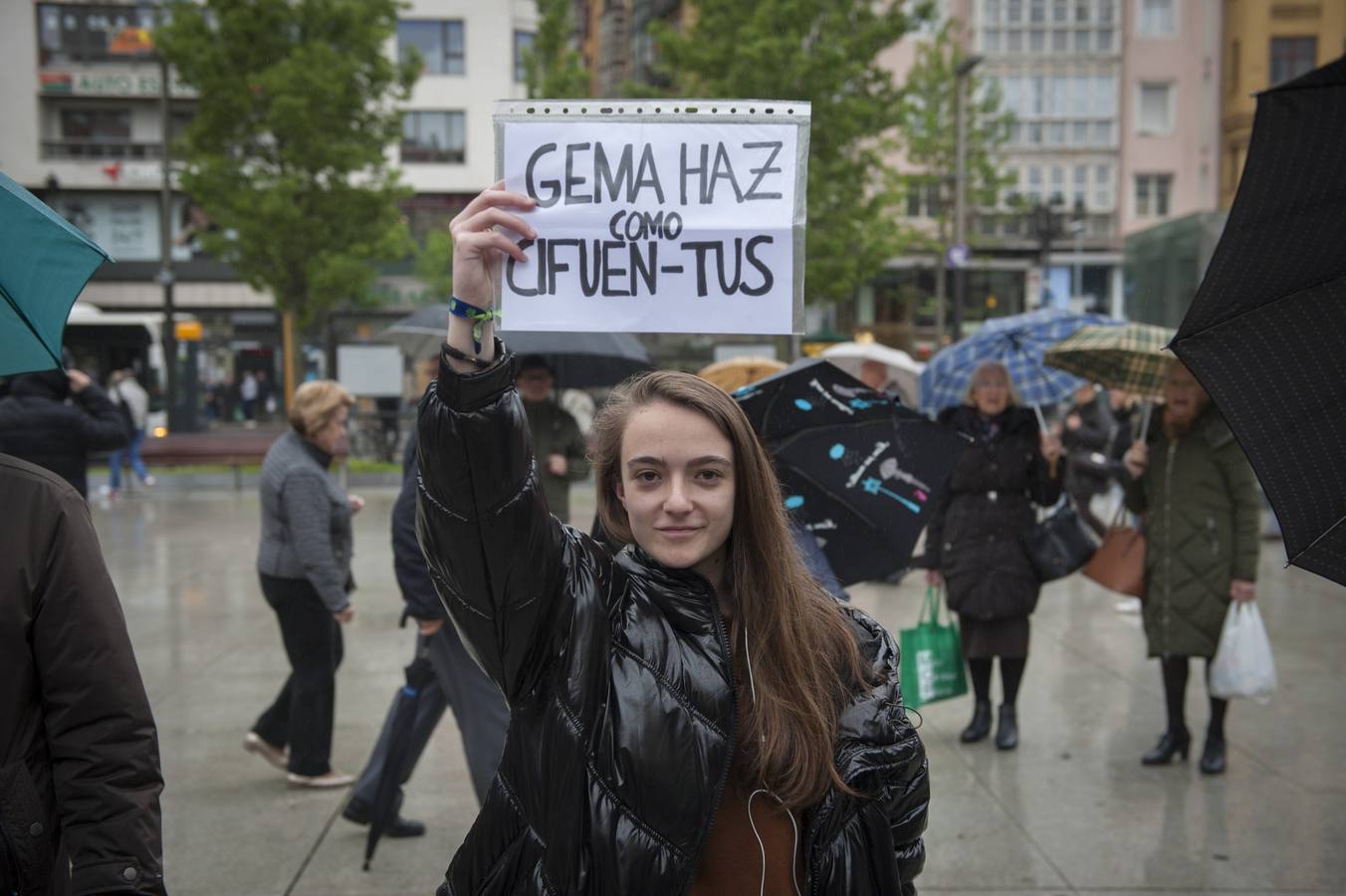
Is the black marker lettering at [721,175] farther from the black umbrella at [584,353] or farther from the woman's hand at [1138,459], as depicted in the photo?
the woman's hand at [1138,459]

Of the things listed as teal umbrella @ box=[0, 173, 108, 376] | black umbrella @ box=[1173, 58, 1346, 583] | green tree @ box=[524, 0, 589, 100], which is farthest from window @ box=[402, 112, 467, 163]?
black umbrella @ box=[1173, 58, 1346, 583]

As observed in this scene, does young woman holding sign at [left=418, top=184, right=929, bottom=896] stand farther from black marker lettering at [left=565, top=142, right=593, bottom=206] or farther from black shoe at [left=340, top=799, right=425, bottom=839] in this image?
black shoe at [left=340, top=799, right=425, bottom=839]

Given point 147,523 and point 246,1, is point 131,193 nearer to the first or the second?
point 246,1

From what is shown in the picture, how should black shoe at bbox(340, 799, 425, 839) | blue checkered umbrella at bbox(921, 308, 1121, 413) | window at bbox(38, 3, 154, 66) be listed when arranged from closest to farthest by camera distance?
black shoe at bbox(340, 799, 425, 839) → blue checkered umbrella at bbox(921, 308, 1121, 413) → window at bbox(38, 3, 154, 66)

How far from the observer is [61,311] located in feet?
8.20

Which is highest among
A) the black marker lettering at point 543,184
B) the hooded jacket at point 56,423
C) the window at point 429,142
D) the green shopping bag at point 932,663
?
the window at point 429,142

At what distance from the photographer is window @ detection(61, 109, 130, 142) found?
4203 cm

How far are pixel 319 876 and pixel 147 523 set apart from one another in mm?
11007

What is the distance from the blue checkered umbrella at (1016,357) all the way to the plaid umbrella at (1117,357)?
0.43ft

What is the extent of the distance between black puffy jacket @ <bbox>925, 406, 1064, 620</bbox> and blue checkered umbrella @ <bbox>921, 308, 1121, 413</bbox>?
0.40 meters

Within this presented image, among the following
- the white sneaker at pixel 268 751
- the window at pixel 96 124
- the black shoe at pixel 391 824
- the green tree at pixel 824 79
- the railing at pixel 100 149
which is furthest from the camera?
the window at pixel 96 124

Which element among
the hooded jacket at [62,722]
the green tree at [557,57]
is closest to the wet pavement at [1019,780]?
the hooded jacket at [62,722]

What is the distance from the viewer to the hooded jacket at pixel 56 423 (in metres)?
6.06

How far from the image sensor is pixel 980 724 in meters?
6.30
